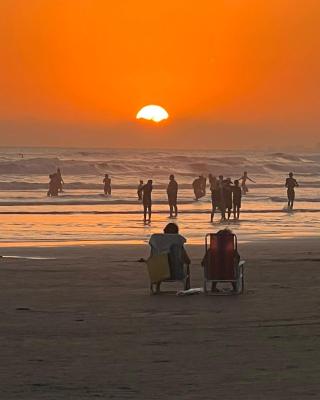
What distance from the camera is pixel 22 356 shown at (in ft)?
31.8

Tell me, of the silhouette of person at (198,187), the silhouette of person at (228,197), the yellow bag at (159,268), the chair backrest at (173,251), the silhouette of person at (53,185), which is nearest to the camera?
the yellow bag at (159,268)

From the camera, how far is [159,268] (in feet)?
49.5

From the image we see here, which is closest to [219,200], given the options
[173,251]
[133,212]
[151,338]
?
[133,212]

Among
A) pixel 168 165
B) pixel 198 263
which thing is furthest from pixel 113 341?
pixel 168 165

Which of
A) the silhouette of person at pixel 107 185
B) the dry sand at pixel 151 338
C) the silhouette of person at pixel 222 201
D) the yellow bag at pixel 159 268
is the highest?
the silhouette of person at pixel 107 185

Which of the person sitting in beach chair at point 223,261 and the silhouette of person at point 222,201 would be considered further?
the silhouette of person at point 222,201

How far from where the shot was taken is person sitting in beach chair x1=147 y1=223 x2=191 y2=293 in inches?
593

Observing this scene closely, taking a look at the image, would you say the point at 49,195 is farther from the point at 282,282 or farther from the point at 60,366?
the point at 60,366

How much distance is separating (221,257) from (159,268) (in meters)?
0.88

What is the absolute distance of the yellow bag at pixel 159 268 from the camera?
15.0m

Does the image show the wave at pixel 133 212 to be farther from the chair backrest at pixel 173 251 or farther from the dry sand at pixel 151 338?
the chair backrest at pixel 173 251

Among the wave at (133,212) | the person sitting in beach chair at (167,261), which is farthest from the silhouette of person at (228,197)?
the person sitting in beach chair at (167,261)

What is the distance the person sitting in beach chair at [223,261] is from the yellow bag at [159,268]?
21.4 inches

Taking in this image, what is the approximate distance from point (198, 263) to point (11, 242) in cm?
788
